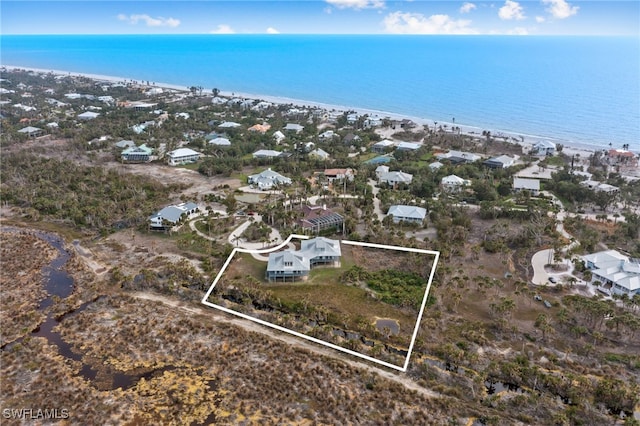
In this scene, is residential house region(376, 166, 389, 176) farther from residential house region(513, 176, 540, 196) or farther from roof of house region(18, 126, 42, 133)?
roof of house region(18, 126, 42, 133)

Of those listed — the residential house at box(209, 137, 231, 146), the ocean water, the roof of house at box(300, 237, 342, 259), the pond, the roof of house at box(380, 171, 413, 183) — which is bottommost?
the pond

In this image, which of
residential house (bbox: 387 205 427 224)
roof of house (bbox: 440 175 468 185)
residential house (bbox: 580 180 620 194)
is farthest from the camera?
roof of house (bbox: 440 175 468 185)

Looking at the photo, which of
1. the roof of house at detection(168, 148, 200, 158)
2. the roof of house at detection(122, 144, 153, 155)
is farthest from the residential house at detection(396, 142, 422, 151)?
the roof of house at detection(122, 144, 153, 155)

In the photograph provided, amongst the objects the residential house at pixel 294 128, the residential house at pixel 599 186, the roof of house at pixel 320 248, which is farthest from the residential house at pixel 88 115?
the residential house at pixel 599 186

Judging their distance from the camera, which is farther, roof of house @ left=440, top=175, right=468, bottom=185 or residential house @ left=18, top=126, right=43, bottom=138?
residential house @ left=18, top=126, right=43, bottom=138

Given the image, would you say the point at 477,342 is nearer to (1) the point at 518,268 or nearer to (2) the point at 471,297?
(2) the point at 471,297
